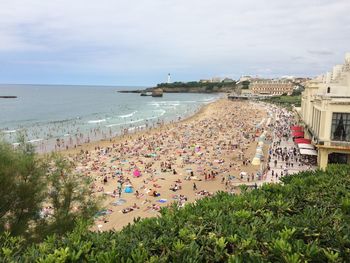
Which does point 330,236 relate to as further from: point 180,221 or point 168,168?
point 168,168

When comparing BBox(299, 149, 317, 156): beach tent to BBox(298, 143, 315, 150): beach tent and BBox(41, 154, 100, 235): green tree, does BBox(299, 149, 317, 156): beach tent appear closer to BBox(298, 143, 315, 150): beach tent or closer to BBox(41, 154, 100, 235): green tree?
BBox(298, 143, 315, 150): beach tent

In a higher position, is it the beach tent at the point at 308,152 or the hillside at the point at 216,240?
the hillside at the point at 216,240

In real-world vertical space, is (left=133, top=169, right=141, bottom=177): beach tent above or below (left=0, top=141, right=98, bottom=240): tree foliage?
below

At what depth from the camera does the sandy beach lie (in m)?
26.7

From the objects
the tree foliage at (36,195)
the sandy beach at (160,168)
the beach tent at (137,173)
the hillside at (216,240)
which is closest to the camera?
the hillside at (216,240)

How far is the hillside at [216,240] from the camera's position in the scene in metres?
5.59

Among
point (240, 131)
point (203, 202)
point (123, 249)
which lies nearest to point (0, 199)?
point (203, 202)

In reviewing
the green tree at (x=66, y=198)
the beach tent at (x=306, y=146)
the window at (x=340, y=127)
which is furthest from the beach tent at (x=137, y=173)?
the window at (x=340, y=127)

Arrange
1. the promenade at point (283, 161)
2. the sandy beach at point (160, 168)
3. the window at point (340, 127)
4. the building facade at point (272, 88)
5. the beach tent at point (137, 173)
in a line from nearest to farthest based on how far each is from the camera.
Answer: the sandy beach at point (160, 168)
the window at point (340, 127)
the promenade at point (283, 161)
the beach tent at point (137, 173)
the building facade at point (272, 88)

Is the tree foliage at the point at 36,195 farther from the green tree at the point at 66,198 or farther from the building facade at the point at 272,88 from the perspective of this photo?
the building facade at the point at 272,88

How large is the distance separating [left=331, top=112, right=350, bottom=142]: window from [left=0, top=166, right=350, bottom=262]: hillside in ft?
68.0

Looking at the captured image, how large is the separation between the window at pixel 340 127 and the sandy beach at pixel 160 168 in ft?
26.5

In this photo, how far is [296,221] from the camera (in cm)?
721

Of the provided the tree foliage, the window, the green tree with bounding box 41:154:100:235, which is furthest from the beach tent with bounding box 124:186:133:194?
the window
